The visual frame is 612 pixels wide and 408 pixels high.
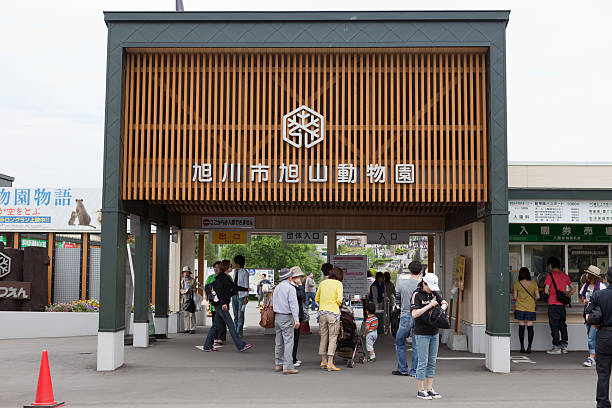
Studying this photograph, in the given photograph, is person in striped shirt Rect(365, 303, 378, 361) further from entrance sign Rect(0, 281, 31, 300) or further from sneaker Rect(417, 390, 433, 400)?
entrance sign Rect(0, 281, 31, 300)

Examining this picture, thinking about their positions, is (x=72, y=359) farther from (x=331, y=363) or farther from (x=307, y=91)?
(x=307, y=91)

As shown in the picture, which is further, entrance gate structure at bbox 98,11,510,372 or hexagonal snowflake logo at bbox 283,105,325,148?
hexagonal snowflake logo at bbox 283,105,325,148

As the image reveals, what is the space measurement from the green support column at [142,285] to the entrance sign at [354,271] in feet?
18.0

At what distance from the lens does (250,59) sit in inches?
444

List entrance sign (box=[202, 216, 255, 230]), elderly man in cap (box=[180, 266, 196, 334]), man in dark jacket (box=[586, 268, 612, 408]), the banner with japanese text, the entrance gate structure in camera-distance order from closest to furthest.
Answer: man in dark jacket (box=[586, 268, 612, 408]) → the entrance gate structure → elderly man in cap (box=[180, 266, 196, 334]) → entrance sign (box=[202, 216, 255, 230]) → the banner with japanese text

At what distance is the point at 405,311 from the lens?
10508 mm

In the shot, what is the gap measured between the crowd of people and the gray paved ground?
340 mm

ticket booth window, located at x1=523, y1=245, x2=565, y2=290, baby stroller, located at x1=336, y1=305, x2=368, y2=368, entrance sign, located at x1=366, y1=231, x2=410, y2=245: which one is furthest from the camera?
entrance sign, located at x1=366, y1=231, x2=410, y2=245

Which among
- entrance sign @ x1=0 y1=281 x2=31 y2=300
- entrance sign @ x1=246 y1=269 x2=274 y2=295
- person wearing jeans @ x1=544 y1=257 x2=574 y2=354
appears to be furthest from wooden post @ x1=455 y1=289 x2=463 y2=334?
entrance sign @ x1=246 y1=269 x2=274 y2=295

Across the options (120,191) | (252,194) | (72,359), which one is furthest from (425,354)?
(72,359)

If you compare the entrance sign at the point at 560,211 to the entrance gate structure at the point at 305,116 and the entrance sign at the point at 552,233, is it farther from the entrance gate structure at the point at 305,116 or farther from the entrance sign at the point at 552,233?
the entrance sign at the point at 552,233

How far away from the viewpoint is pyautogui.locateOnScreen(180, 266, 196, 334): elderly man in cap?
54.6 ft

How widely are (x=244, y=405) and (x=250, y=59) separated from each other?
5910 millimetres

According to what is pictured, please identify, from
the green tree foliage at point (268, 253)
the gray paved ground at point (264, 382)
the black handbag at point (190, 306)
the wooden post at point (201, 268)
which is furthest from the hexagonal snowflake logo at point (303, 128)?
the green tree foliage at point (268, 253)
